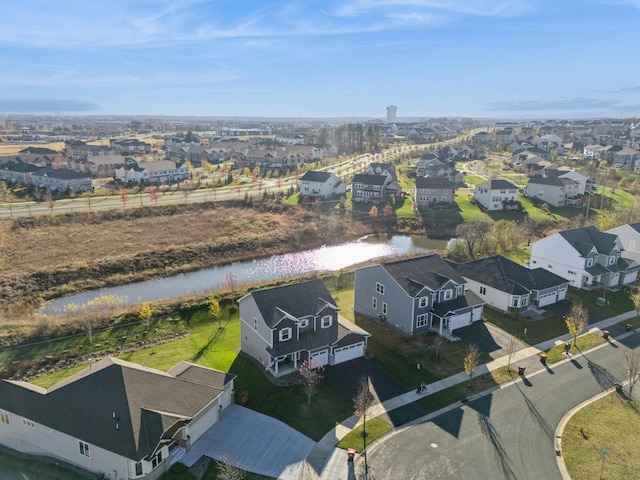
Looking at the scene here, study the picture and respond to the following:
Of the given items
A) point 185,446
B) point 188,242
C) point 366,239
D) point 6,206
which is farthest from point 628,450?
point 6,206

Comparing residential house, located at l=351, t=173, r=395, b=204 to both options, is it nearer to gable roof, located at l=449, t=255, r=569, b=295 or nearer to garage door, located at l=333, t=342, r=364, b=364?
gable roof, located at l=449, t=255, r=569, b=295

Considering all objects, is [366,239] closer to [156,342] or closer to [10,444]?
[156,342]

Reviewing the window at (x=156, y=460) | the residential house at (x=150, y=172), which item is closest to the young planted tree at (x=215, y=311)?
the window at (x=156, y=460)

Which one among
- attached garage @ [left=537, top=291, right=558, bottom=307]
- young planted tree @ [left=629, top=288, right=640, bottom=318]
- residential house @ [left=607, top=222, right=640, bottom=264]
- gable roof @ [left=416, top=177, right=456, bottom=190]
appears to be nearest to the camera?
young planted tree @ [left=629, top=288, right=640, bottom=318]

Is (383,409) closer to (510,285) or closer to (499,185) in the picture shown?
(510,285)

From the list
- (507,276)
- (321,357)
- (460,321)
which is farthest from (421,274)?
(321,357)

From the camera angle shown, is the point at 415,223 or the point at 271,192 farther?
the point at 271,192

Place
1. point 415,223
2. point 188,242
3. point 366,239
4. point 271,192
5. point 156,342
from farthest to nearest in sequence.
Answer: point 271,192 → point 415,223 → point 366,239 → point 188,242 → point 156,342

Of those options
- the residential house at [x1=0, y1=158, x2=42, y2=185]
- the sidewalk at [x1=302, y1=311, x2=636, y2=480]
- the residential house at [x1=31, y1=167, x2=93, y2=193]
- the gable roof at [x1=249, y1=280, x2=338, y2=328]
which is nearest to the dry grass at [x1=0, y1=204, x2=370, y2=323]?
the residential house at [x1=31, y1=167, x2=93, y2=193]
